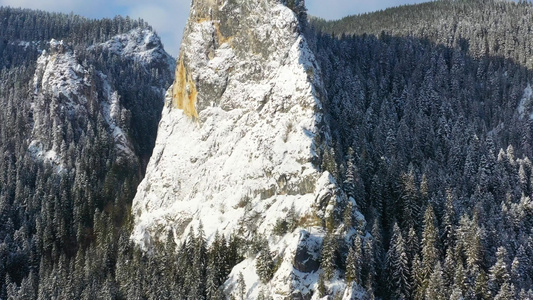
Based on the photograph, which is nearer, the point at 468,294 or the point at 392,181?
the point at 468,294

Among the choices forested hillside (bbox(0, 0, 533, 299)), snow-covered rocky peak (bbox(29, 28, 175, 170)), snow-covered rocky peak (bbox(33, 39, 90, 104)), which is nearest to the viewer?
forested hillside (bbox(0, 0, 533, 299))

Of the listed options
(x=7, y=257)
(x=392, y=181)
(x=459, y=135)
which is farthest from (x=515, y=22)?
(x=7, y=257)

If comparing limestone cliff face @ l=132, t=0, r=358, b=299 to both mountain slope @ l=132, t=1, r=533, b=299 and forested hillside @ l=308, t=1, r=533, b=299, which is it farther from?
forested hillside @ l=308, t=1, r=533, b=299

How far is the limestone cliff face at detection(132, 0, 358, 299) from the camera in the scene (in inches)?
3743

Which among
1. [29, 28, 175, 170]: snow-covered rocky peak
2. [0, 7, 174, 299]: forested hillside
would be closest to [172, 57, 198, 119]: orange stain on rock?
[0, 7, 174, 299]: forested hillside

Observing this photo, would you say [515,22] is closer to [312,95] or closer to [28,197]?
[312,95]

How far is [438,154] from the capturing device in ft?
410

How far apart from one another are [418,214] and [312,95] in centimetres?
2801

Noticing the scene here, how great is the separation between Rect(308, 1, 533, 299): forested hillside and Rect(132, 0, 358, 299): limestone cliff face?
19.7 feet

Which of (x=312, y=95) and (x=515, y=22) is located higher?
(x=515, y=22)

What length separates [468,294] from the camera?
282 feet

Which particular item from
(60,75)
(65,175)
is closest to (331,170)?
(65,175)

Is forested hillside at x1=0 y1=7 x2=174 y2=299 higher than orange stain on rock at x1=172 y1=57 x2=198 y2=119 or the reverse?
the reverse

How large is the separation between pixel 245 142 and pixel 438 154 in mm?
42904
